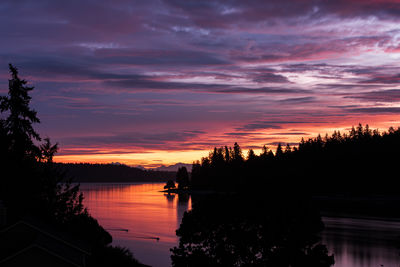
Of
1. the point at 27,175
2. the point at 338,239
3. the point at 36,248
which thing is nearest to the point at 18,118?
the point at 27,175

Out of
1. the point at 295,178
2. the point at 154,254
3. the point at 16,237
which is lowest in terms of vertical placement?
the point at 154,254

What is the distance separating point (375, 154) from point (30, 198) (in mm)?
126904

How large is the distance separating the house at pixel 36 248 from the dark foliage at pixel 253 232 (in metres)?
8.27

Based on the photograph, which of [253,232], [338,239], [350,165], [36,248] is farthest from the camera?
[350,165]

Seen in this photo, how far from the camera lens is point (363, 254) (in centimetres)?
5378

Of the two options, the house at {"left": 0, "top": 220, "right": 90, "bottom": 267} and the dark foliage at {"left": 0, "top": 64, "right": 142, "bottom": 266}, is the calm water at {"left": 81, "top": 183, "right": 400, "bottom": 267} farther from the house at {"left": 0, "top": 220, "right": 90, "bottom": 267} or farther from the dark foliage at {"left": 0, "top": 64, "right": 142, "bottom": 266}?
the house at {"left": 0, "top": 220, "right": 90, "bottom": 267}

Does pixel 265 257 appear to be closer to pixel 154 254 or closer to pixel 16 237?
pixel 16 237

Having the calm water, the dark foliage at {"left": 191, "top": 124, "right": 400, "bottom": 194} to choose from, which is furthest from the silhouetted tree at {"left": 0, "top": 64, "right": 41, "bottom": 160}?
the dark foliage at {"left": 191, "top": 124, "right": 400, "bottom": 194}

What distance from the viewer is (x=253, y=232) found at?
29.4 meters

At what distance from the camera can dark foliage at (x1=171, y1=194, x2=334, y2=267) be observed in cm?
2797

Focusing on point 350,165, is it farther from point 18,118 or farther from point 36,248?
point 36,248

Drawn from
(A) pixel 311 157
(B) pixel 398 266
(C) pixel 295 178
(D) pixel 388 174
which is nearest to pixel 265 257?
(C) pixel 295 178

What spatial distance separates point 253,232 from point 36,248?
13.4 meters

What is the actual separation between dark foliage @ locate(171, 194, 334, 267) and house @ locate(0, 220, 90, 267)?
8266 millimetres
